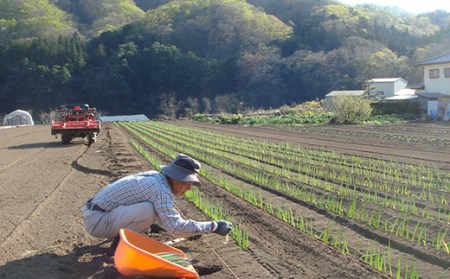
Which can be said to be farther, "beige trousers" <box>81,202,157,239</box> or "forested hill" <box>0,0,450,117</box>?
"forested hill" <box>0,0,450,117</box>

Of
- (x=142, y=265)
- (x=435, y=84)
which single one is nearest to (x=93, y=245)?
(x=142, y=265)

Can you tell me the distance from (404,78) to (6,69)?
43467 millimetres

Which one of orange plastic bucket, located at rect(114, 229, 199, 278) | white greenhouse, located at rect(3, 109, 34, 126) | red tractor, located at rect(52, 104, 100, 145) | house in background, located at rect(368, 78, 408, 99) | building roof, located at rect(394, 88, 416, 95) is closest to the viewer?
orange plastic bucket, located at rect(114, 229, 199, 278)

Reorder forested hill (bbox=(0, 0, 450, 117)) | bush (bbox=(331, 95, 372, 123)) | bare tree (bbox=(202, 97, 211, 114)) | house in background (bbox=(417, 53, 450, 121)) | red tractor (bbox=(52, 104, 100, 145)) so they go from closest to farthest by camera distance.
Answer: red tractor (bbox=(52, 104, 100, 145)), bush (bbox=(331, 95, 372, 123)), house in background (bbox=(417, 53, 450, 121)), forested hill (bbox=(0, 0, 450, 117)), bare tree (bbox=(202, 97, 211, 114))

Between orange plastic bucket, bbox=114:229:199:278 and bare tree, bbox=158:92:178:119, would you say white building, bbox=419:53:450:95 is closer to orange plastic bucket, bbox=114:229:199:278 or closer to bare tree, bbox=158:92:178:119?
bare tree, bbox=158:92:178:119

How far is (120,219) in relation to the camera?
13.2 ft

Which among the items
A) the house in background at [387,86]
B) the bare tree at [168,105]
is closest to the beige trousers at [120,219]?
the house in background at [387,86]

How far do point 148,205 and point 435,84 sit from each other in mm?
32929

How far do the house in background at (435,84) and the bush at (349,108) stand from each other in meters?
4.74

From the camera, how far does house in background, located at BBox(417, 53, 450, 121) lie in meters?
28.6

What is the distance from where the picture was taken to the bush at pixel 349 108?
25.9 m

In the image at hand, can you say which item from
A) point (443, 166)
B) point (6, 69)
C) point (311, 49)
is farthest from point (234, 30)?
point (443, 166)

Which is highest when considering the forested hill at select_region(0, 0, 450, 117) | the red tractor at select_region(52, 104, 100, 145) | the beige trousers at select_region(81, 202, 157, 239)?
the forested hill at select_region(0, 0, 450, 117)

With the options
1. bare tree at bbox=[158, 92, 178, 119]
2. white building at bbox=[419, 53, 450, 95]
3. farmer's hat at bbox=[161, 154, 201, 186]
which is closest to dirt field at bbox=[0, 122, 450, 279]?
farmer's hat at bbox=[161, 154, 201, 186]
